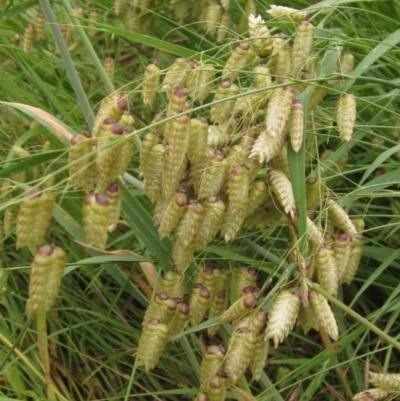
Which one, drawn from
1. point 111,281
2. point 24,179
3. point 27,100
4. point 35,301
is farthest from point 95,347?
point 35,301

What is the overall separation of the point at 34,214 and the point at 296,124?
1.51 feet

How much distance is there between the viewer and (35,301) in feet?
3.20

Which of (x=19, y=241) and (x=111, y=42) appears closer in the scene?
(x=19, y=241)

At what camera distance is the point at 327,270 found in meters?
1.22

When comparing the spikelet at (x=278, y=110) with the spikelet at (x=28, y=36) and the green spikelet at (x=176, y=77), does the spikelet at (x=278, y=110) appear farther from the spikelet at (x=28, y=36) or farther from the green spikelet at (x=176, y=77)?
the spikelet at (x=28, y=36)

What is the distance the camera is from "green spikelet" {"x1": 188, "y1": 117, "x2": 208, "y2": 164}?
1.19m

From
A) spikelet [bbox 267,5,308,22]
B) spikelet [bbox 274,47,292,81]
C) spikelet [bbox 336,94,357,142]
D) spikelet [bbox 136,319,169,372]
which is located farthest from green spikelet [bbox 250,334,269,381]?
spikelet [bbox 267,5,308,22]

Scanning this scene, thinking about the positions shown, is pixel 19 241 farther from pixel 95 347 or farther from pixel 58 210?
pixel 95 347

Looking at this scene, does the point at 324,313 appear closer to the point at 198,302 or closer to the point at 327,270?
the point at 327,270

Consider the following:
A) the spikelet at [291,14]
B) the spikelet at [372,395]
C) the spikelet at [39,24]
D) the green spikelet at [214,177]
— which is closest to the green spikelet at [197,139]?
the green spikelet at [214,177]

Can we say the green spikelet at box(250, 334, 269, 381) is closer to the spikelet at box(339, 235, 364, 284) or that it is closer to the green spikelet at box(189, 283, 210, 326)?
the green spikelet at box(189, 283, 210, 326)

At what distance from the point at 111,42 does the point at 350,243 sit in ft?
4.99

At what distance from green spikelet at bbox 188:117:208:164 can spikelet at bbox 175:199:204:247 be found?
7cm

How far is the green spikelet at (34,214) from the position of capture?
950mm
